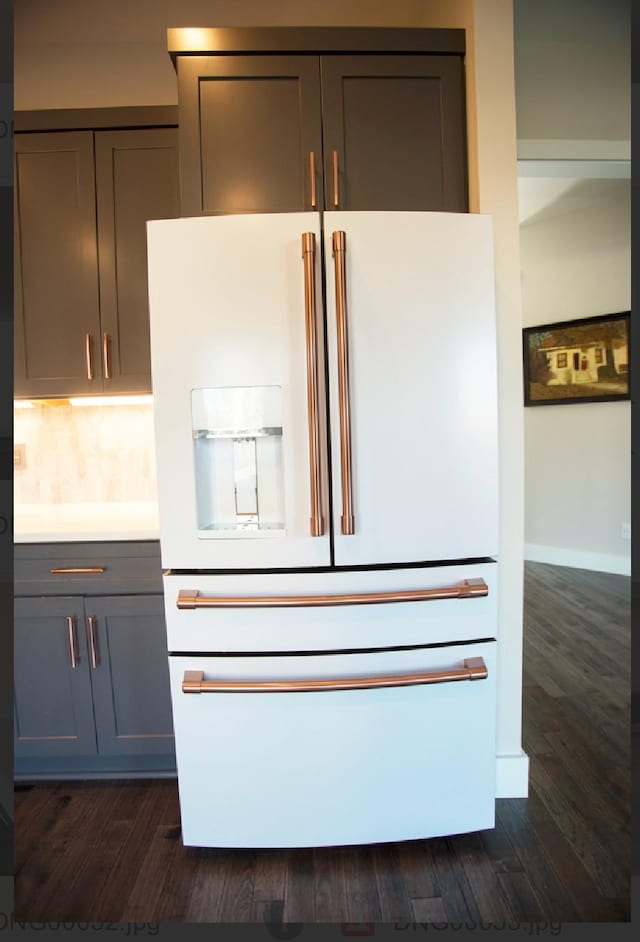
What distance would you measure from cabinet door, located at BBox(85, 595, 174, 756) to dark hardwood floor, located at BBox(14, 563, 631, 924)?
0.25 metres

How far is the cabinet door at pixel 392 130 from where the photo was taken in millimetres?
1586

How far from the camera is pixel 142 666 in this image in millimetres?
1783

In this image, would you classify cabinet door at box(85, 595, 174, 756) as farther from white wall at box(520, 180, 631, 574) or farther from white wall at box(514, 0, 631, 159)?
white wall at box(520, 180, 631, 574)

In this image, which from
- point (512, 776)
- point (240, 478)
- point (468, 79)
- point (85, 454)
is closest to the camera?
point (240, 478)

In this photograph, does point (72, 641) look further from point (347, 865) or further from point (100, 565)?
point (347, 865)

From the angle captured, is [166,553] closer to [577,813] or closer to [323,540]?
[323,540]

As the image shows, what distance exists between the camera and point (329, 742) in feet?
4.52

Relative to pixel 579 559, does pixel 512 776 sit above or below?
below

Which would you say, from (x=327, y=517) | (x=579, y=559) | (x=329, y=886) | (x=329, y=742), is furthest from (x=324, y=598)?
(x=579, y=559)

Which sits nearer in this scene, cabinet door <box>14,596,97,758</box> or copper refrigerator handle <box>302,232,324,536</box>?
copper refrigerator handle <box>302,232,324,536</box>

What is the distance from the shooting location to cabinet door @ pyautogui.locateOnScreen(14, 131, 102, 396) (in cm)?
188

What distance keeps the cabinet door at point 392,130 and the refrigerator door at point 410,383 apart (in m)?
0.35

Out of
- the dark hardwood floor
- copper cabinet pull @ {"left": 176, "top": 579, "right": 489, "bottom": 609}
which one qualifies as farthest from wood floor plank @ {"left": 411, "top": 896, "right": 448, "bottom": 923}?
copper cabinet pull @ {"left": 176, "top": 579, "right": 489, "bottom": 609}

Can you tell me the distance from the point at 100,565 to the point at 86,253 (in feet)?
3.94
